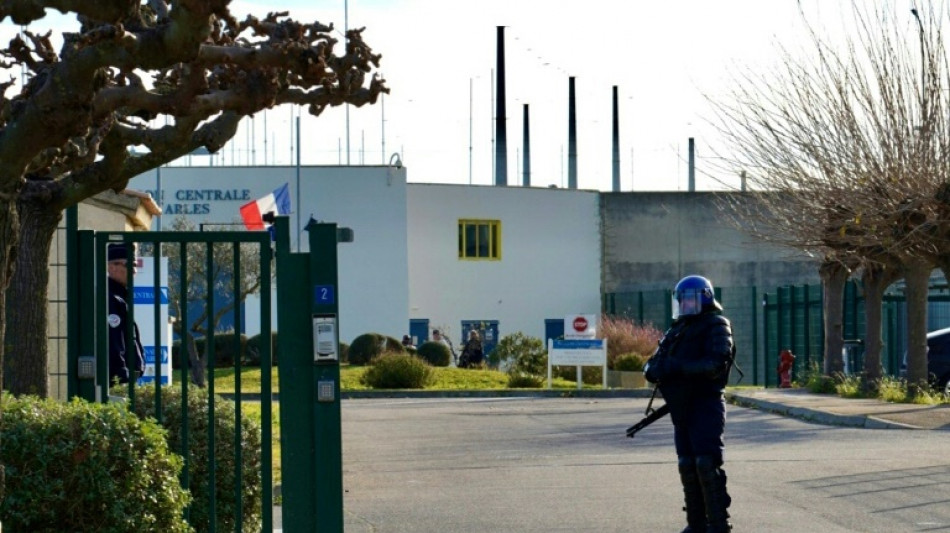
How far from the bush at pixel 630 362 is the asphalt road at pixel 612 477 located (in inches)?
531

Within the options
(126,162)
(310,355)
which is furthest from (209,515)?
(126,162)

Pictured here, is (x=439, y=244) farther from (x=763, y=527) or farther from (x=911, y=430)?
(x=763, y=527)

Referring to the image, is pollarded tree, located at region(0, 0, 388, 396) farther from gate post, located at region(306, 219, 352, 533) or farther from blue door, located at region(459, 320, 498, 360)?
blue door, located at region(459, 320, 498, 360)

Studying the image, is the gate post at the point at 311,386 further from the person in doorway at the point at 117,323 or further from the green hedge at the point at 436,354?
the green hedge at the point at 436,354

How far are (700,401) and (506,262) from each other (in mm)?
46270

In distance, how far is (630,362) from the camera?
35812 millimetres

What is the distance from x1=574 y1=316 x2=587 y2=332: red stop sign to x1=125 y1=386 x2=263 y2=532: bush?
82.3 ft

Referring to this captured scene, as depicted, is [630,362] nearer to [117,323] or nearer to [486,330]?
[486,330]

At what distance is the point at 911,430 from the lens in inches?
753

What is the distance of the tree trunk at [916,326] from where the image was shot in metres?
24.5

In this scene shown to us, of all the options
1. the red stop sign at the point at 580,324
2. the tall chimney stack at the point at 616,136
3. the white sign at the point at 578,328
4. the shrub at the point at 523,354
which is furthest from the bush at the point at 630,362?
the tall chimney stack at the point at 616,136

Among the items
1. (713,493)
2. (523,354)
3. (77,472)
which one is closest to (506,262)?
(523,354)

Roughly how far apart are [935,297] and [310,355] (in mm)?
26324

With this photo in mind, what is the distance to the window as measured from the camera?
5591 cm
